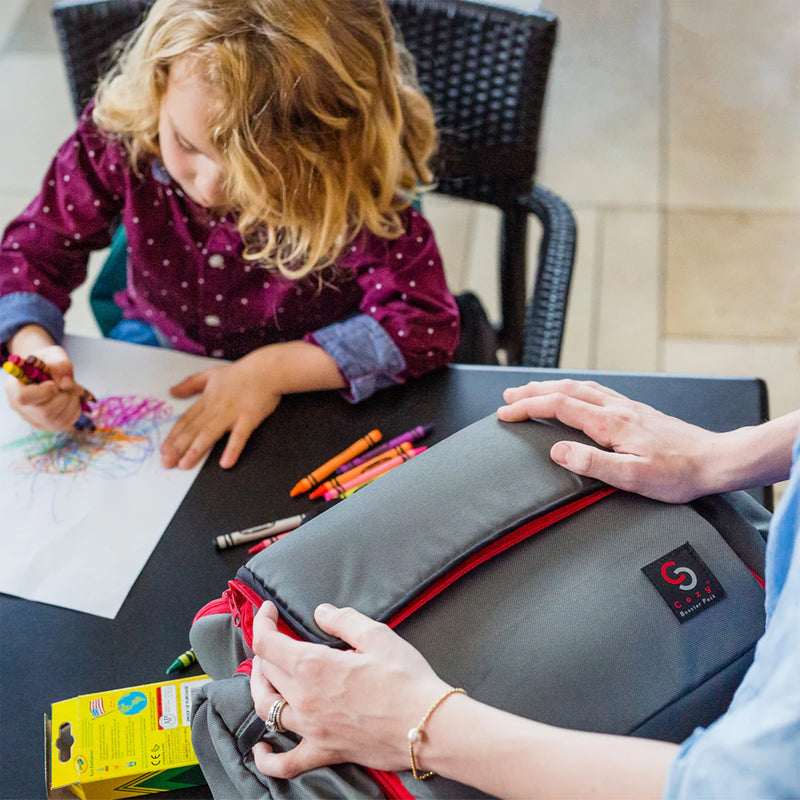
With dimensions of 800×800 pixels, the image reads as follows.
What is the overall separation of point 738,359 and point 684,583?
55.0 inches

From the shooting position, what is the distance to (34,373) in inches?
35.4

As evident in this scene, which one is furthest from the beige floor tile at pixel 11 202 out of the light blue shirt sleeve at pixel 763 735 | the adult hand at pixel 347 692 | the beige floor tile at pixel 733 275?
the light blue shirt sleeve at pixel 763 735

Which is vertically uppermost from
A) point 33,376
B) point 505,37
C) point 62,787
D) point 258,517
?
point 505,37

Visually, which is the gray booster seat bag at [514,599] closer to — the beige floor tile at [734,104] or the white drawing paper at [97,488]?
the white drawing paper at [97,488]

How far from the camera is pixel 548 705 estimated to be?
63 centimetres

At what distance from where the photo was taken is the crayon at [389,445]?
2.92ft

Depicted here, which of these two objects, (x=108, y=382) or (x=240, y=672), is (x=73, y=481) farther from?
(x=240, y=672)

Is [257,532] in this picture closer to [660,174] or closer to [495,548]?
[495,548]

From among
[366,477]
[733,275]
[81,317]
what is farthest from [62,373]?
[733,275]

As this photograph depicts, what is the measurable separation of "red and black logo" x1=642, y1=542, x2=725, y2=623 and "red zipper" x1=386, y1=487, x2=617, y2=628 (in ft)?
0.24

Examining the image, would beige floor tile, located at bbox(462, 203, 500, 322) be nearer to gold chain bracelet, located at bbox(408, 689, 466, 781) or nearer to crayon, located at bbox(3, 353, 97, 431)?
crayon, located at bbox(3, 353, 97, 431)

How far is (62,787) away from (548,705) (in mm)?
382

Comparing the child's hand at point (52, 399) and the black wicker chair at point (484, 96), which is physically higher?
the black wicker chair at point (484, 96)

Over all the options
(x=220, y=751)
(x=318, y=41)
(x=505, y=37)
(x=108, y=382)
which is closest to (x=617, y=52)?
(x=505, y=37)
